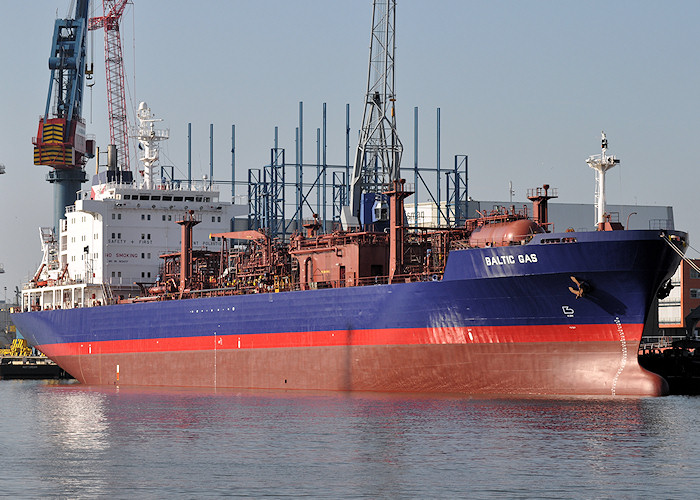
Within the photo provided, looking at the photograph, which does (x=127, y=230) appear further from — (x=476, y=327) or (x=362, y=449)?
(x=362, y=449)

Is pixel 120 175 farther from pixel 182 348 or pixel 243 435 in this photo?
pixel 243 435

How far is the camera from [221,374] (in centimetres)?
3806

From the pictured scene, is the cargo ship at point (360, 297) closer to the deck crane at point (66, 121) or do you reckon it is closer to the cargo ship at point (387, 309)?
the cargo ship at point (387, 309)

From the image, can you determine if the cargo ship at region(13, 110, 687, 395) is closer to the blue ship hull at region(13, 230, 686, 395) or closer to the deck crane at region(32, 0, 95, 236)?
the blue ship hull at region(13, 230, 686, 395)

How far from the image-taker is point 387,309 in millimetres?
32312

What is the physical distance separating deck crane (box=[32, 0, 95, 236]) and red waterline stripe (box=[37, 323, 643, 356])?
29.2 m

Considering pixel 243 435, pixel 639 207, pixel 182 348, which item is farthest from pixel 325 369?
pixel 639 207

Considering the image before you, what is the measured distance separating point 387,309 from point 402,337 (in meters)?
0.95

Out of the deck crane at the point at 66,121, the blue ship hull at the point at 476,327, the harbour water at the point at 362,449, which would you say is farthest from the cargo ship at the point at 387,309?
the deck crane at the point at 66,121

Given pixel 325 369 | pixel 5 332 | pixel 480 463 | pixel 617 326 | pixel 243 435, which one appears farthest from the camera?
pixel 5 332

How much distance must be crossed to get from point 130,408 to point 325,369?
6316mm

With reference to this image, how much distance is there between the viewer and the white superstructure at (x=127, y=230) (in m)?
46.2

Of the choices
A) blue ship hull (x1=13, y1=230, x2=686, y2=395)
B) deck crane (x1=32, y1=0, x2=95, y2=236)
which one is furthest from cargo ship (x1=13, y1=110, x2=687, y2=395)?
deck crane (x1=32, y1=0, x2=95, y2=236)

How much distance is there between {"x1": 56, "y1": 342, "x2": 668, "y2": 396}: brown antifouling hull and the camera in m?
29.6
